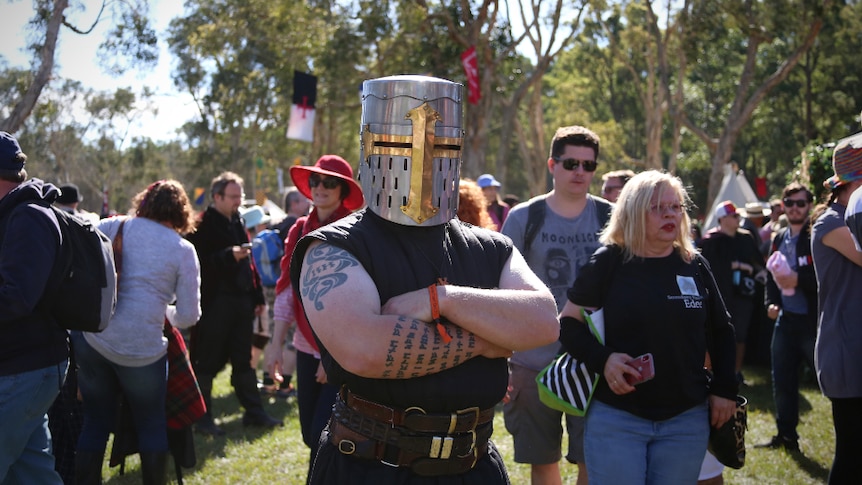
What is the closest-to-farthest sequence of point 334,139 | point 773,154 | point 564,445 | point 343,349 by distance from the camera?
point 343,349, point 564,445, point 334,139, point 773,154

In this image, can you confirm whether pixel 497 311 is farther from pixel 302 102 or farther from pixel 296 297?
pixel 302 102

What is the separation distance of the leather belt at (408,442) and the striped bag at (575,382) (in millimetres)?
1319

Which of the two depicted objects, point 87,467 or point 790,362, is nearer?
point 87,467

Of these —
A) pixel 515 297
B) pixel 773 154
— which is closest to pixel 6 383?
pixel 515 297

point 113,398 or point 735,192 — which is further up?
point 735,192

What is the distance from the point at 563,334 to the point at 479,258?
1263 mm

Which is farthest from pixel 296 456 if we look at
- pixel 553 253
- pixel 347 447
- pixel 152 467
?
pixel 347 447

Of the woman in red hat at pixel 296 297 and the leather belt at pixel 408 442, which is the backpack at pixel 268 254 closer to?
the woman in red hat at pixel 296 297

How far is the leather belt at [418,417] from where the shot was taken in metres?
2.32

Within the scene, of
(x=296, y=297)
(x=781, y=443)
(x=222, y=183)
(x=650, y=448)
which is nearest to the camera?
(x=650, y=448)

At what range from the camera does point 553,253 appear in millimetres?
4582

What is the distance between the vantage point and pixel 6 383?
3447 millimetres

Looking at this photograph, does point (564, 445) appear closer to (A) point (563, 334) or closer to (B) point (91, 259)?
(A) point (563, 334)

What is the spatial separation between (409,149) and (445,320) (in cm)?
52
